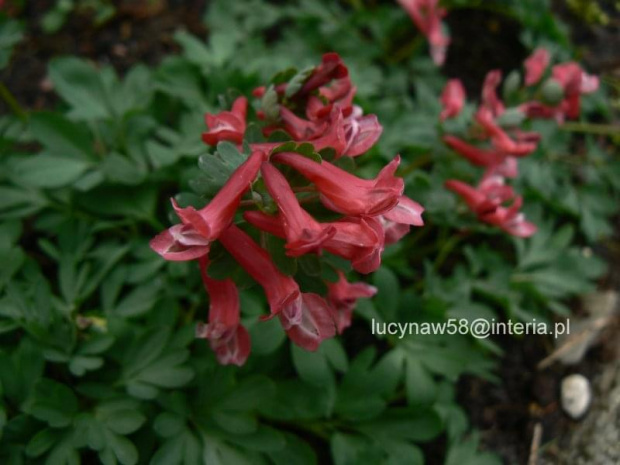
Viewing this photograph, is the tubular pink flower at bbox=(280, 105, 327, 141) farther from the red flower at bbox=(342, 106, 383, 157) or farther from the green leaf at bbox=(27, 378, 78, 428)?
the green leaf at bbox=(27, 378, 78, 428)

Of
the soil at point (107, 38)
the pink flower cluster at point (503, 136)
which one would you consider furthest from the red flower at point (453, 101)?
the soil at point (107, 38)

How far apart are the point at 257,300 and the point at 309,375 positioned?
0.26 metres

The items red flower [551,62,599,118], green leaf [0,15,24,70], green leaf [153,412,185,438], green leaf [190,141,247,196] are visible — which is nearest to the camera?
green leaf [190,141,247,196]

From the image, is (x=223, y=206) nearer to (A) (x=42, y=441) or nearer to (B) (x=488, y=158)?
(A) (x=42, y=441)

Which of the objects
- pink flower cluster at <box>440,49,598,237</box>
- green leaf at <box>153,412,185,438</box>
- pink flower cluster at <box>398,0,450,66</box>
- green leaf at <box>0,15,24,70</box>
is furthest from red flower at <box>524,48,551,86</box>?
green leaf at <box>0,15,24,70</box>

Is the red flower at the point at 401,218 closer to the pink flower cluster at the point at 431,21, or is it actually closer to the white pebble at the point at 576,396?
the white pebble at the point at 576,396

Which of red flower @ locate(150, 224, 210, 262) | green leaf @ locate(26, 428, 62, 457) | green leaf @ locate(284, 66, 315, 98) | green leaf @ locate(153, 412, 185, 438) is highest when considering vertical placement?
green leaf @ locate(284, 66, 315, 98)

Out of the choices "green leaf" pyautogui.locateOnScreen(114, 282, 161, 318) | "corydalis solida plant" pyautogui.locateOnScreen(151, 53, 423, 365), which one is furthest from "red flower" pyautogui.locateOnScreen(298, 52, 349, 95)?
"green leaf" pyautogui.locateOnScreen(114, 282, 161, 318)

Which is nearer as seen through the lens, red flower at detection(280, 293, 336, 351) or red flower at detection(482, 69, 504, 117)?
red flower at detection(280, 293, 336, 351)

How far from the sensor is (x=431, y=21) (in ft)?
7.85

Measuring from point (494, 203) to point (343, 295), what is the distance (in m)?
0.55

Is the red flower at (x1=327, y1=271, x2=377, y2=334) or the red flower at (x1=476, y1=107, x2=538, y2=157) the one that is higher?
the red flower at (x1=476, y1=107, x2=538, y2=157)

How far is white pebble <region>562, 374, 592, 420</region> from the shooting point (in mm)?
2031

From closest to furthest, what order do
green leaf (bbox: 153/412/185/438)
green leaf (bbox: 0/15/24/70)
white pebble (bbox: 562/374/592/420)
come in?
green leaf (bbox: 153/412/185/438)
green leaf (bbox: 0/15/24/70)
white pebble (bbox: 562/374/592/420)
